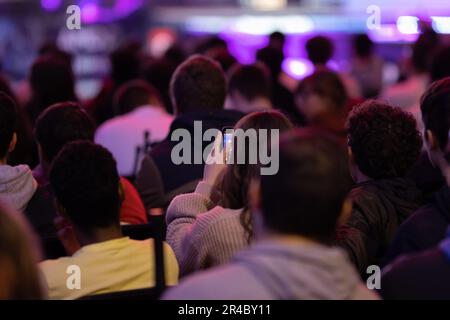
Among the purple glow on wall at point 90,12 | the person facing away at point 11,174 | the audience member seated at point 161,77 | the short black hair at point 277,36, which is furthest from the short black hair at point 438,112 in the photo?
the purple glow on wall at point 90,12

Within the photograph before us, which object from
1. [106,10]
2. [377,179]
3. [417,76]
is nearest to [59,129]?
[377,179]

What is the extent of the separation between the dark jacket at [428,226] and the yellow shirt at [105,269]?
78 cm

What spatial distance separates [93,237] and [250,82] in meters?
3.19

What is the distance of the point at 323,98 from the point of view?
20.2 feet

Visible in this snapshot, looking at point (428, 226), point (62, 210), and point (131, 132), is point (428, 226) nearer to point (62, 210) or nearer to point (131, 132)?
point (62, 210)

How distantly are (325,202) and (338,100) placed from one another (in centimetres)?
383

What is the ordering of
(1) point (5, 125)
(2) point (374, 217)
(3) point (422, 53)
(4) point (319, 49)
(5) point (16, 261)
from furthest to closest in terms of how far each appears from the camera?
(4) point (319, 49), (3) point (422, 53), (1) point (5, 125), (2) point (374, 217), (5) point (16, 261)

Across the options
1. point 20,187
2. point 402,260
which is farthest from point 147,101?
point 402,260

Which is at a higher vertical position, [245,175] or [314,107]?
[314,107]

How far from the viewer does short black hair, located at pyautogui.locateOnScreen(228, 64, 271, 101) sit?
6.40 meters

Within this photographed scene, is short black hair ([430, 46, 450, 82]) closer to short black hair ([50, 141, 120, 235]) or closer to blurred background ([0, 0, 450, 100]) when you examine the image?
short black hair ([50, 141, 120, 235])

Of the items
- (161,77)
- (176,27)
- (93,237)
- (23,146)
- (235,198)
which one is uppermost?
(176,27)

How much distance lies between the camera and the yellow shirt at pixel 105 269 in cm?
324
